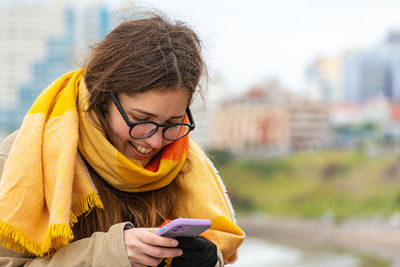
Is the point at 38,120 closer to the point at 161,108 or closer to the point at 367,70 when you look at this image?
the point at 161,108

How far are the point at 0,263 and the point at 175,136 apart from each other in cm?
42

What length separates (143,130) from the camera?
47.5 inches

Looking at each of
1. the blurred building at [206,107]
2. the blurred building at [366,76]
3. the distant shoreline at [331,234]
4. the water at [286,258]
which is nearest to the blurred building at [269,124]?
the blurred building at [206,107]

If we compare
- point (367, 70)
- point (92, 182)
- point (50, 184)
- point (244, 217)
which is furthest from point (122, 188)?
point (367, 70)

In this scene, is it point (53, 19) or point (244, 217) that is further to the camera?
point (53, 19)

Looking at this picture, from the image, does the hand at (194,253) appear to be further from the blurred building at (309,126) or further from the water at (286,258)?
the blurred building at (309,126)

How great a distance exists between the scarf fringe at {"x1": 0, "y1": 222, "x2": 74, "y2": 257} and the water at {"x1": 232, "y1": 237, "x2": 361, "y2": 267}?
17.7 metres

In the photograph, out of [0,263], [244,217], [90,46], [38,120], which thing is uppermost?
[90,46]

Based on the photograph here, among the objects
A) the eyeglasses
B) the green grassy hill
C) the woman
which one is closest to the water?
the green grassy hill

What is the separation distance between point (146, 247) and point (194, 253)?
0.38 feet

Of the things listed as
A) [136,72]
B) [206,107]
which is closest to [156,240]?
[136,72]

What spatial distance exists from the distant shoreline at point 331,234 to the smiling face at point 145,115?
19910 millimetres

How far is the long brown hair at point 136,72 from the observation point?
120 cm

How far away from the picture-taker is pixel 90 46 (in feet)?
4.37
